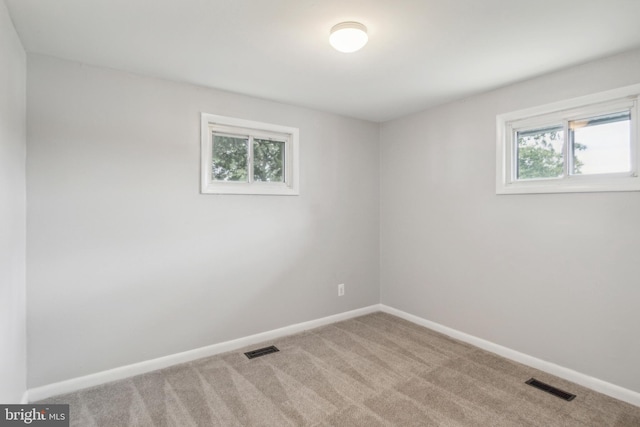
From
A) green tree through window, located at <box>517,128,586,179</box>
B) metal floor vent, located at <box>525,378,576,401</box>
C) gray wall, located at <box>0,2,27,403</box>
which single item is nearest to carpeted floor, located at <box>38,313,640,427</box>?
metal floor vent, located at <box>525,378,576,401</box>

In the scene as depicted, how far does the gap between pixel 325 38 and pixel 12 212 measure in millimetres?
2110

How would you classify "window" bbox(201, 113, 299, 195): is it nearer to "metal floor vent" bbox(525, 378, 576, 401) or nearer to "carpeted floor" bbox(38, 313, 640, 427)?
"carpeted floor" bbox(38, 313, 640, 427)

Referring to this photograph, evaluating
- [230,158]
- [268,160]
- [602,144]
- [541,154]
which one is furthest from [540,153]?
[230,158]

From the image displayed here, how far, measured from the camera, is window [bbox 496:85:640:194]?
2.28m

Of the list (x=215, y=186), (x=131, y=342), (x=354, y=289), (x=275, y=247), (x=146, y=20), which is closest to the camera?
(x=146, y=20)

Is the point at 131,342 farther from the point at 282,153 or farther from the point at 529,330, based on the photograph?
the point at 529,330

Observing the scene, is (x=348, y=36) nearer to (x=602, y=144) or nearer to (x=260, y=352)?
(x=602, y=144)

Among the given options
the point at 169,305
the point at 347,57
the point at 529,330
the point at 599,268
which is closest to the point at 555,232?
the point at 599,268

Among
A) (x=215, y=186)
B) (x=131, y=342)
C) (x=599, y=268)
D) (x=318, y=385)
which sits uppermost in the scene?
(x=215, y=186)

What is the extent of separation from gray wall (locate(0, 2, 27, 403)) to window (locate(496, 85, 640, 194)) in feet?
11.3

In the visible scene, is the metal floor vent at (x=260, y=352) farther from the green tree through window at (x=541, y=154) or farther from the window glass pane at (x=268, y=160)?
the green tree through window at (x=541, y=154)

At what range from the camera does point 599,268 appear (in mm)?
2365

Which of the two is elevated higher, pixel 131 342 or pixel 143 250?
pixel 143 250

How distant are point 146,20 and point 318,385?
260 cm
